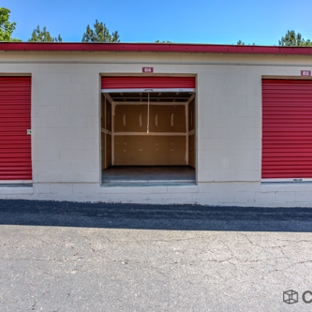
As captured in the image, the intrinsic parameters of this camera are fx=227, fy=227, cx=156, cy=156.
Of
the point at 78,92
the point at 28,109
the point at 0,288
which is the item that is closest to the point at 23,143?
the point at 28,109

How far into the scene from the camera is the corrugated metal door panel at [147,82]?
572cm

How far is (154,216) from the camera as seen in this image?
186 inches

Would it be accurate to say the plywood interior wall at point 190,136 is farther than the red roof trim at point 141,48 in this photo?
Yes

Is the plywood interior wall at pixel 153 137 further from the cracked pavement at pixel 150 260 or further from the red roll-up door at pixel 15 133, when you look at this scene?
the cracked pavement at pixel 150 260

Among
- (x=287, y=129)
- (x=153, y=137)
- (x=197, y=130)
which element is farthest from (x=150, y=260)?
(x=153, y=137)

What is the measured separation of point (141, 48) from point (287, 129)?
4.25m

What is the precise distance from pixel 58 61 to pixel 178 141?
724 cm

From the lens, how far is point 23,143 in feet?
18.7

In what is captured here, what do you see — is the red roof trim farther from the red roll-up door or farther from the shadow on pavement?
the shadow on pavement

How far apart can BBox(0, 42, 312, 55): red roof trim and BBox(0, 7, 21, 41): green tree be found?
23402mm

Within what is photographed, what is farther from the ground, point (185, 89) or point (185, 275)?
point (185, 89)

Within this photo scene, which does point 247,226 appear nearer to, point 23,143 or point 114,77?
point 114,77

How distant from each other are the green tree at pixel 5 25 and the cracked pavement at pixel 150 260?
26.2 m

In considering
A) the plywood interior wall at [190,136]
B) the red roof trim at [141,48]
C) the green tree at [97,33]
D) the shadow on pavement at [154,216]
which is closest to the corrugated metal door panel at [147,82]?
the red roof trim at [141,48]
